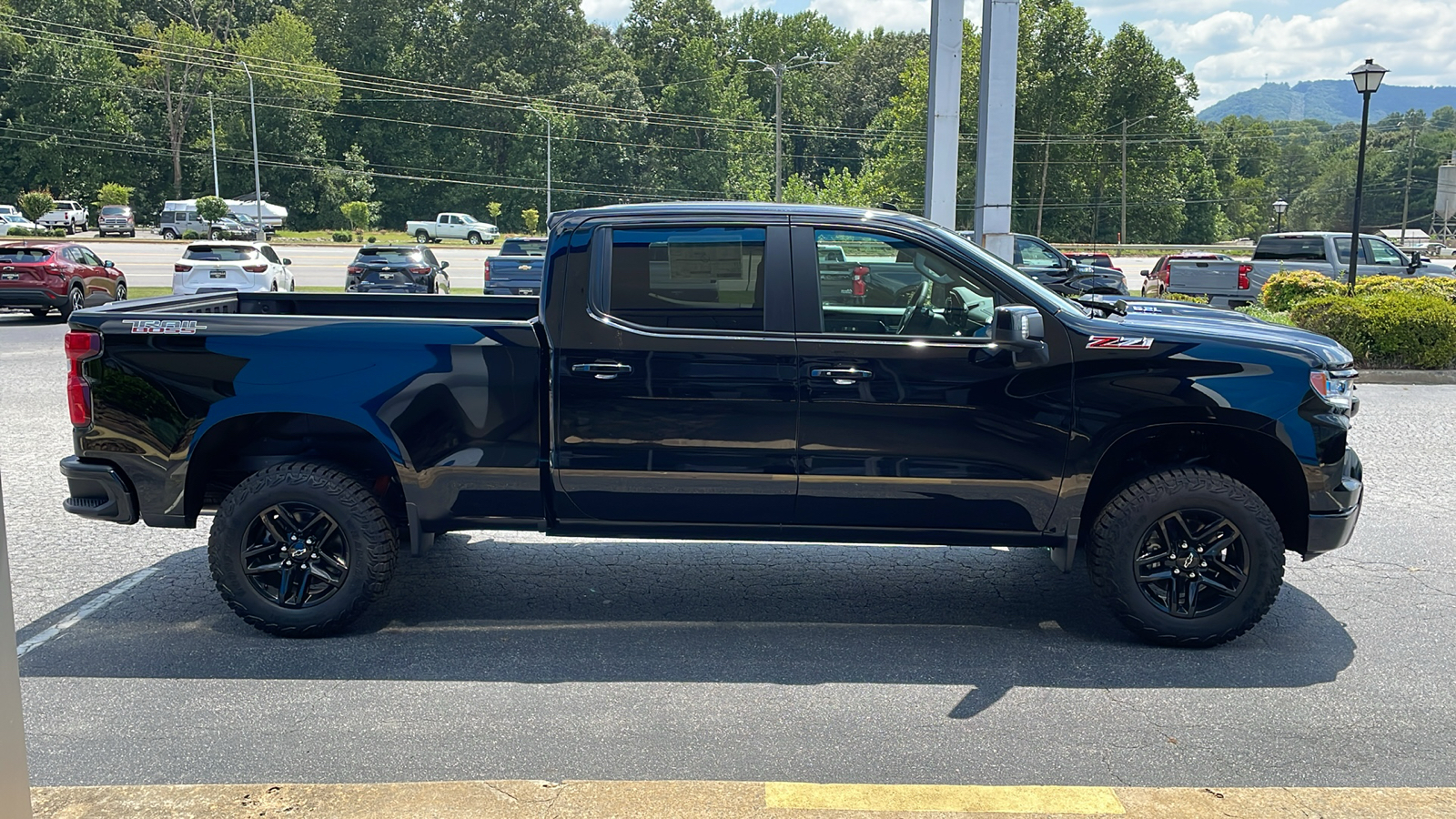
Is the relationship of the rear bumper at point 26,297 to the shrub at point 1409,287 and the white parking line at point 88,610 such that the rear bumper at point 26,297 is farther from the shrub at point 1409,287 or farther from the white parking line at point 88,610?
the shrub at point 1409,287

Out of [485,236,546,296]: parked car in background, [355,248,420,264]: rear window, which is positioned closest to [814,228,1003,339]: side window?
[485,236,546,296]: parked car in background

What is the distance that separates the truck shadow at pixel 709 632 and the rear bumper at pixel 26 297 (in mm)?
18298

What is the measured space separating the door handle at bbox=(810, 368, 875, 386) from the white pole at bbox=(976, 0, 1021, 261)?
1111cm

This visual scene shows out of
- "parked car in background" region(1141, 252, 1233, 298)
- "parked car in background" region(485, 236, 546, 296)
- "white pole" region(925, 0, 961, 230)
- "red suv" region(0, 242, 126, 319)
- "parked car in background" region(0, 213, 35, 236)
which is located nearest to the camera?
"white pole" region(925, 0, 961, 230)

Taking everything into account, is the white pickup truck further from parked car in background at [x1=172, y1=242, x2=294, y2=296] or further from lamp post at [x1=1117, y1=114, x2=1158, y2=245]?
parked car in background at [x1=172, y1=242, x2=294, y2=296]

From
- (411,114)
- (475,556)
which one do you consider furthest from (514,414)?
(411,114)

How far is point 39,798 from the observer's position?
360 cm

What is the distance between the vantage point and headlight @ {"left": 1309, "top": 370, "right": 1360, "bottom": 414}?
5086mm

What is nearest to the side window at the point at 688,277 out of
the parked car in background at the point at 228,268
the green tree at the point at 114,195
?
the parked car in background at the point at 228,268

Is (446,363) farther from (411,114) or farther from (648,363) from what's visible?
(411,114)

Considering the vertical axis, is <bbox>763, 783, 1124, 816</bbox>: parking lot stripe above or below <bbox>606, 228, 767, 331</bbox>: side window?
below

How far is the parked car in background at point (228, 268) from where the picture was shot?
23797mm

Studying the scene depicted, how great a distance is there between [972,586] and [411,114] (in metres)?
90.2

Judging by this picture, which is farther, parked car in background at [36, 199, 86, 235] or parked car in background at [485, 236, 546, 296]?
parked car in background at [36, 199, 86, 235]
